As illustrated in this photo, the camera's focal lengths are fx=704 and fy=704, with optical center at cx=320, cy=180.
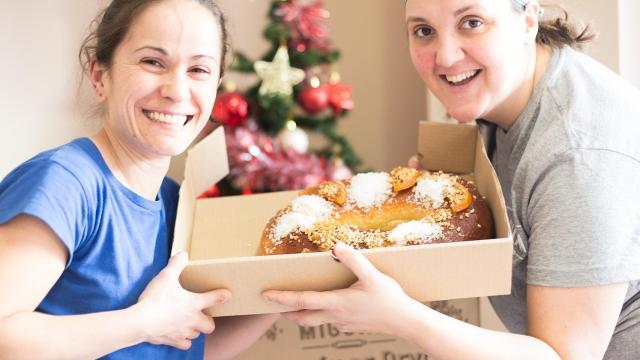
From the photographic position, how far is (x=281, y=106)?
8.34 ft

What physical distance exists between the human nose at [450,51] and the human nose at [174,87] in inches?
18.6

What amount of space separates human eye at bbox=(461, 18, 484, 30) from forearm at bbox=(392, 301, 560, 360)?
0.51 meters

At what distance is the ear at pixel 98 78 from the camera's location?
51.7 inches

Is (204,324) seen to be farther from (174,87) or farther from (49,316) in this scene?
(174,87)

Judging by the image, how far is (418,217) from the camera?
4.63 ft

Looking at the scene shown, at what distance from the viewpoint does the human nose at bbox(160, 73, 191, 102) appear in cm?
124

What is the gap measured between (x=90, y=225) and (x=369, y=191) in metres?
0.60

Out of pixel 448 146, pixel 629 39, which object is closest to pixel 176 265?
pixel 448 146

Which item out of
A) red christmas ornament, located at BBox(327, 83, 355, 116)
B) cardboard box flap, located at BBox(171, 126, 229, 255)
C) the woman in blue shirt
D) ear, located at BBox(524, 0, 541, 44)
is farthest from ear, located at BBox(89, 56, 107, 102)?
red christmas ornament, located at BBox(327, 83, 355, 116)

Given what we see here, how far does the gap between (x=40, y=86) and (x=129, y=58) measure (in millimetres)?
1801

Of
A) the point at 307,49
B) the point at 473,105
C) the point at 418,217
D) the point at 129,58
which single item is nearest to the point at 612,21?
the point at 473,105

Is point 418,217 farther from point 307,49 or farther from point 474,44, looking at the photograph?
point 307,49

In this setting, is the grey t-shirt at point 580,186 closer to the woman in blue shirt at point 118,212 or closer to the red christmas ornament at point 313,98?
the woman in blue shirt at point 118,212

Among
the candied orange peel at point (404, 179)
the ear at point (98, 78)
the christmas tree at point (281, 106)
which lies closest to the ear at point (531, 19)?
the candied orange peel at point (404, 179)
